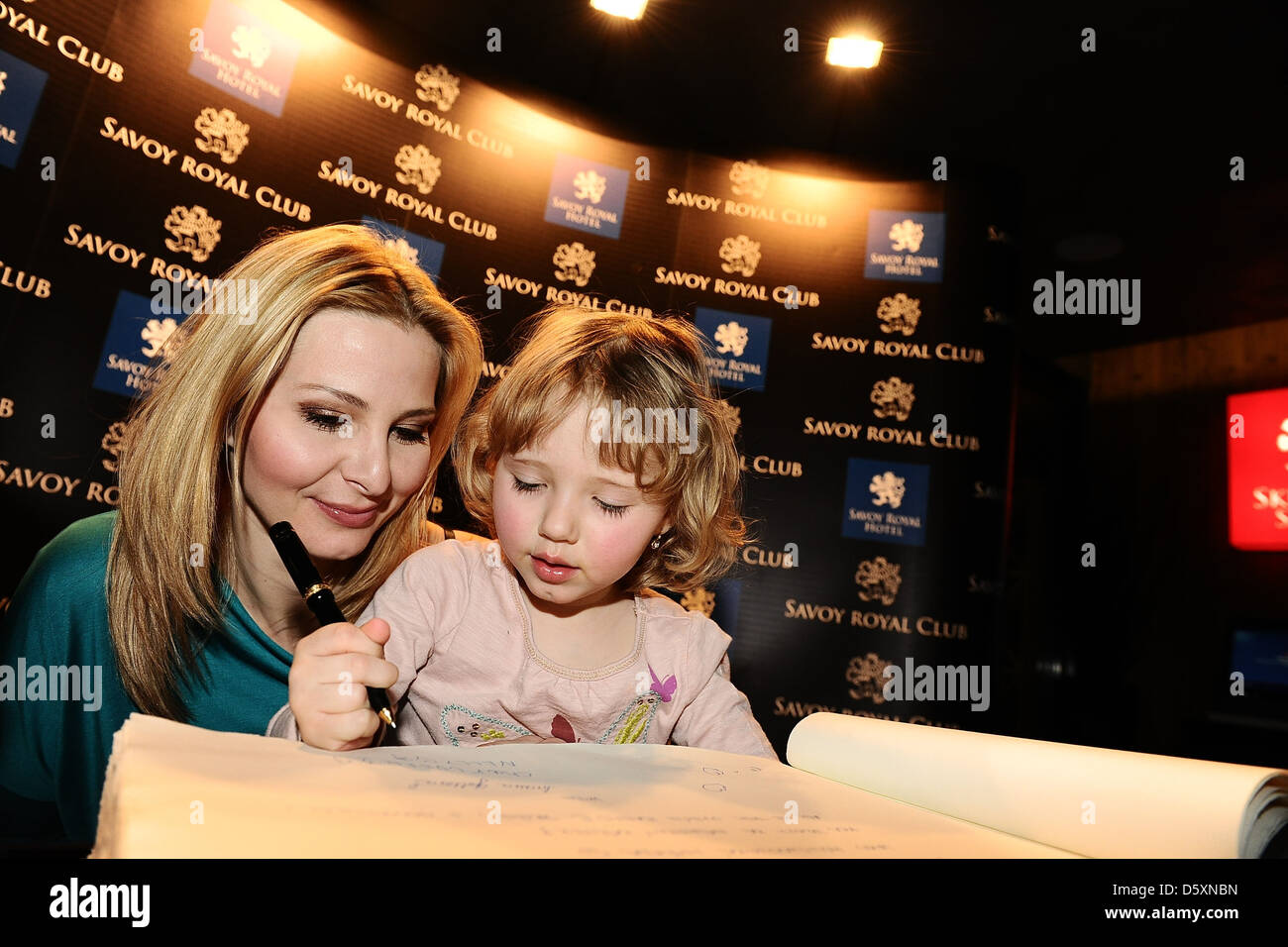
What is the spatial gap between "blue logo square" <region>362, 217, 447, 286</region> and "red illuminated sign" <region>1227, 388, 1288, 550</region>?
5.06 metres

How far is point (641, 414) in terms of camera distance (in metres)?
1.15

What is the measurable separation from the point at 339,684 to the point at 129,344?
1.76 meters

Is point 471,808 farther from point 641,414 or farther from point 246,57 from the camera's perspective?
point 246,57

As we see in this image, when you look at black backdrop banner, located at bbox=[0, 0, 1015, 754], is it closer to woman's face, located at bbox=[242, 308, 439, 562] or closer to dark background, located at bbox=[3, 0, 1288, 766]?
dark background, located at bbox=[3, 0, 1288, 766]

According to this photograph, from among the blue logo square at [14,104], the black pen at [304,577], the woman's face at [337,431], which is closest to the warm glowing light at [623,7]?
the blue logo square at [14,104]

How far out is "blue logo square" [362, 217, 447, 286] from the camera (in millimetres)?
2400

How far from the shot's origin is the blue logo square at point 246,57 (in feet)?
7.14

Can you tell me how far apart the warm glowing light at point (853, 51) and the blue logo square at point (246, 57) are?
6.68ft

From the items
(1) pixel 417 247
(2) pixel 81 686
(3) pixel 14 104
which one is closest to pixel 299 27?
(1) pixel 417 247

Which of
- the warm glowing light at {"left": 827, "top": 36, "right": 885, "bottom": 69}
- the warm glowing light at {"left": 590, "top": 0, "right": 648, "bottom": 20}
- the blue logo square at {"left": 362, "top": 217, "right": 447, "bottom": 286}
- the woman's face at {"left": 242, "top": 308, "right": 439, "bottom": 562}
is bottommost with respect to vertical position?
the woman's face at {"left": 242, "top": 308, "right": 439, "bottom": 562}

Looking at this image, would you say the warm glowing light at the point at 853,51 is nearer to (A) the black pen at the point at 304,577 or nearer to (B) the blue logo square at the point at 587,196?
(B) the blue logo square at the point at 587,196

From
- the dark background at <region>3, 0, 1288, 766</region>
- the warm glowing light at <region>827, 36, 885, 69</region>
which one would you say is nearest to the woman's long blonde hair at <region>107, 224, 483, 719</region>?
the dark background at <region>3, 0, 1288, 766</region>

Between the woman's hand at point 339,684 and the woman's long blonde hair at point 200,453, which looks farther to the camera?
the woman's long blonde hair at point 200,453
